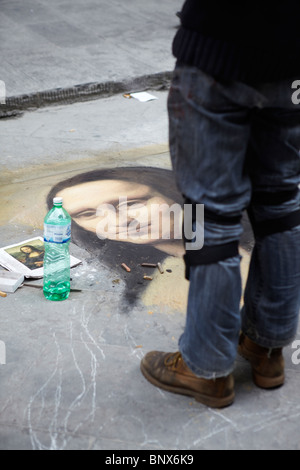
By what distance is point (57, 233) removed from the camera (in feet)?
9.29

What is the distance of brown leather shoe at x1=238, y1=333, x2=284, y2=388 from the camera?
2.28 meters

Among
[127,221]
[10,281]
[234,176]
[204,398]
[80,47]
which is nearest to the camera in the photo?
[234,176]

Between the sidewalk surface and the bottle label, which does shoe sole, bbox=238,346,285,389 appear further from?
the bottle label

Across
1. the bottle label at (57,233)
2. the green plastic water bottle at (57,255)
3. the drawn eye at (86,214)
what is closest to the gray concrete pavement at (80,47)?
the drawn eye at (86,214)

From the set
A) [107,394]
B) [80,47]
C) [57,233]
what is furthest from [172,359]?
[80,47]

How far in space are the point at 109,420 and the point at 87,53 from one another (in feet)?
17.3

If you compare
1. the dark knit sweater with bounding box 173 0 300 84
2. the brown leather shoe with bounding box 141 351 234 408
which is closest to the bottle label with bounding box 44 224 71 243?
the brown leather shoe with bounding box 141 351 234 408

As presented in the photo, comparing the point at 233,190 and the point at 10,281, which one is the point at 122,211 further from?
the point at 233,190

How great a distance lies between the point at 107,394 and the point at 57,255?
0.92m

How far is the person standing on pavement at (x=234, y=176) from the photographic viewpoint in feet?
5.84

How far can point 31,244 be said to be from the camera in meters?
3.34

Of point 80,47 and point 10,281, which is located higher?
point 10,281

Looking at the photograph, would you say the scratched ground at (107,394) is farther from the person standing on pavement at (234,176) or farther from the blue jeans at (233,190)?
Result: the blue jeans at (233,190)
